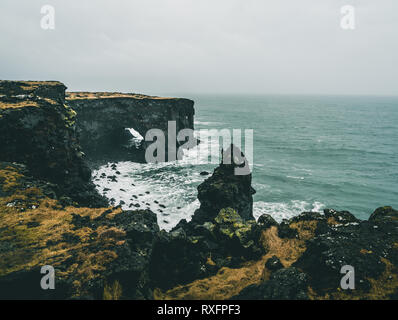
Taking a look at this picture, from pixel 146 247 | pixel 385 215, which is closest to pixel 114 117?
pixel 146 247

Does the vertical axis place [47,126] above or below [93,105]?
below

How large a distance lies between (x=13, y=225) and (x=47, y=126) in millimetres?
13218

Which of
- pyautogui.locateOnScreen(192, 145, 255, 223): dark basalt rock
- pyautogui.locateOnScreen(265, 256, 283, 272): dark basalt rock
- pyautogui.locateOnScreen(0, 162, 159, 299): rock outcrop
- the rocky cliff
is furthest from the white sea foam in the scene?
pyautogui.locateOnScreen(0, 162, 159, 299): rock outcrop

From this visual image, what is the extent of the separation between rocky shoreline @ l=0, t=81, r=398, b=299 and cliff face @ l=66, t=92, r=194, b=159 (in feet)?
95.7

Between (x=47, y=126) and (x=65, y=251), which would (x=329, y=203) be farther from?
(x=47, y=126)

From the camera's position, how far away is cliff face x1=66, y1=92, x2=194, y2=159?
5341 centimetres

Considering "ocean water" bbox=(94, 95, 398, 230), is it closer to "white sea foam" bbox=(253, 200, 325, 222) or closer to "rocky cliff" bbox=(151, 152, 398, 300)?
"white sea foam" bbox=(253, 200, 325, 222)

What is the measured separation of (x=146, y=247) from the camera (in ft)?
49.5

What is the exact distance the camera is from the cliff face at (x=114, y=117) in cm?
5341

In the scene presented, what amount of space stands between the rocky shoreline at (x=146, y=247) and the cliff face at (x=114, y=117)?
29.2 m

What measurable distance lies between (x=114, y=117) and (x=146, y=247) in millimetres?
49614

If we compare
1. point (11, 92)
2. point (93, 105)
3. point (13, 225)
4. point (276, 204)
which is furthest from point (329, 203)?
point (93, 105)

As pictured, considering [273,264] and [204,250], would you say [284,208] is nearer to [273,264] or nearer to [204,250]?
[204,250]

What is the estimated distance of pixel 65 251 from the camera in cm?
1335
